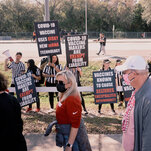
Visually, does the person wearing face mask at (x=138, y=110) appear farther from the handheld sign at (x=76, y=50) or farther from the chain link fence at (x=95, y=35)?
the chain link fence at (x=95, y=35)

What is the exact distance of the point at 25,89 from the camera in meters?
6.46

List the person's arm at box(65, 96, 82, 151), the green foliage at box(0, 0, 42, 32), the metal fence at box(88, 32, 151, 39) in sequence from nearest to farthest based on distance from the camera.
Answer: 1. the person's arm at box(65, 96, 82, 151)
2. the metal fence at box(88, 32, 151, 39)
3. the green foliage at box(0, 0, 42, 32)

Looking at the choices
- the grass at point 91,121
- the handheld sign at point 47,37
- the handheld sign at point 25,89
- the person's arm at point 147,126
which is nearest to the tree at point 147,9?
the grass at point 91,121

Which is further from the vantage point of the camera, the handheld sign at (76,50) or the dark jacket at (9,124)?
the handheld sign at (76,50)

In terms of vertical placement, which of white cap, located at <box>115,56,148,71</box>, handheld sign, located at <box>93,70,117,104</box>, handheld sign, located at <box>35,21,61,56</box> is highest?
handheld sign, located at <box>35,21,61,56</box>

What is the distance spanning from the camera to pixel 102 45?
17.6 m

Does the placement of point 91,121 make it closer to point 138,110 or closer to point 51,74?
point 51,74

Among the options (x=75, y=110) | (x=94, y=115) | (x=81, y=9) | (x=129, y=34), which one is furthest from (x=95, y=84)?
(x=81, y=9)

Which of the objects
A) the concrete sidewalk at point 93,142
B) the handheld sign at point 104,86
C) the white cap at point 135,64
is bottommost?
the concrete sidewalk at point 93,142

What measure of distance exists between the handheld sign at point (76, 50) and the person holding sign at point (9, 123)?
3945mm

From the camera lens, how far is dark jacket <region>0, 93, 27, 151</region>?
271cm

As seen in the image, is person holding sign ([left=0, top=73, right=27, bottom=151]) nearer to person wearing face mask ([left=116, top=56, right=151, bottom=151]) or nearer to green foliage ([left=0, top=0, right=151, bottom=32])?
person wearing face mask ([left=116, top=56, right=151, bottom=151])

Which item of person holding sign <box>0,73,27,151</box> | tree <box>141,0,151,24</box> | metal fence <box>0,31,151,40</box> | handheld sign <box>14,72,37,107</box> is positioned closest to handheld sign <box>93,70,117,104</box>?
Result: handheld sign <box>14,72,37,107</box>

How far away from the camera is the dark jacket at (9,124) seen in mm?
2707
